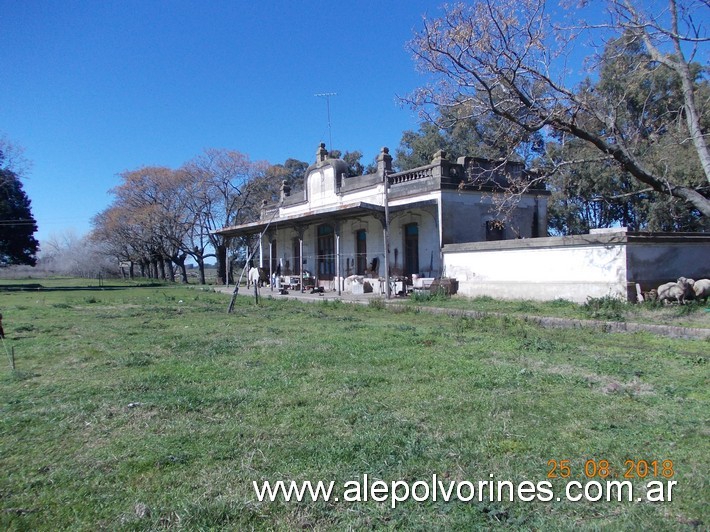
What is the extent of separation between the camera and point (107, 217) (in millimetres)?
43750

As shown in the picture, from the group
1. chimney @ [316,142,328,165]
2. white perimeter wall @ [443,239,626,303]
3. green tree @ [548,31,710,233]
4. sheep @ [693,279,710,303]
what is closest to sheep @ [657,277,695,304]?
sheep @ [693,279,710,303]

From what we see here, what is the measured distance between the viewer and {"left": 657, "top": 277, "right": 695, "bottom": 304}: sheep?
Answer: 12461 mm

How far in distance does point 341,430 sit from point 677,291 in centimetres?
1190

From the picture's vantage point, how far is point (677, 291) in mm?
12484

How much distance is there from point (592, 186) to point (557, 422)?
27.4 meters

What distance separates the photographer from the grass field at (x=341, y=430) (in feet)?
8.93

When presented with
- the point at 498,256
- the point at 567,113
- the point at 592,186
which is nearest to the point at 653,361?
the point at 567,113

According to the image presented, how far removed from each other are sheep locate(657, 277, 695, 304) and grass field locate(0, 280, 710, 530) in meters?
5.46

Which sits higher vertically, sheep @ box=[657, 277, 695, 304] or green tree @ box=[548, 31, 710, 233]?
green tree @ box=[548, 31, 710, 233]

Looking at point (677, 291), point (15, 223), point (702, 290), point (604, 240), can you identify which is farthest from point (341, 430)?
point (15, 223)

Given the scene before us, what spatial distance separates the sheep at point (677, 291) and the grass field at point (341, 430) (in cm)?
546

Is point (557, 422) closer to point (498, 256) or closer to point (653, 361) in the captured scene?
point (653, 361)

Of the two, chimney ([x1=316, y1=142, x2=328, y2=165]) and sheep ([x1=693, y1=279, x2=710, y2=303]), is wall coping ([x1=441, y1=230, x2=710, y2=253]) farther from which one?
chimney ([x1=316, y1=142, x2=328, y2=165])

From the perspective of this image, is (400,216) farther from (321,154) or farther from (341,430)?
(341,430)
